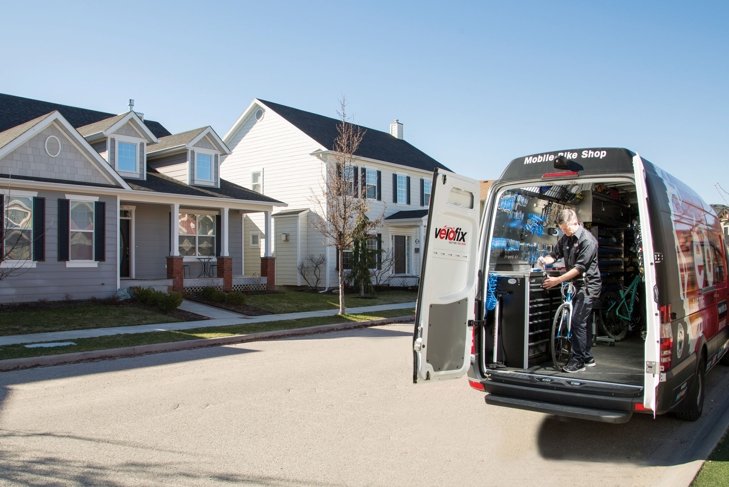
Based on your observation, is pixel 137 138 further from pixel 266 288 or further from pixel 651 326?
pixel 651 326

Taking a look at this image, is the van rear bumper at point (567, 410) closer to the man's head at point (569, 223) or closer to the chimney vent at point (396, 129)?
the man's head at point (569, 223)

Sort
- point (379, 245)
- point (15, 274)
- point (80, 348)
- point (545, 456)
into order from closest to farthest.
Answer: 1. point (545, 456)
2. point (80, 348)
3. point (15, 274)
4. point (379, 245)

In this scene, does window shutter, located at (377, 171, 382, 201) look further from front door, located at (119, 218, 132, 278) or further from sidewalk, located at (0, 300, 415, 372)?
front door, located at (119, 218, 132, 278)

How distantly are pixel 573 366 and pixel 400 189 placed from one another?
2227 centimetres

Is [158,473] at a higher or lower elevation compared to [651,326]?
lower

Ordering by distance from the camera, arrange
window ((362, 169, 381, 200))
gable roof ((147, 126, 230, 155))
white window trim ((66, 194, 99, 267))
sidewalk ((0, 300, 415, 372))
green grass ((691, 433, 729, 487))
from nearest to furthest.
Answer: green grass ((691, 433, 729, 487)) → sidewalk ((0, 300, 415, 372)) → white window trim ((66, 194, 99, 267)) → gable roof ((147, 126, 230, 155)) → window ((362, 169, 381, 200))

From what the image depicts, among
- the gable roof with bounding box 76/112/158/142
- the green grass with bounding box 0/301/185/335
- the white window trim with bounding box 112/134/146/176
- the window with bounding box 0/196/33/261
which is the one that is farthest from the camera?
the white window trim with bounding box 112/134/146/176

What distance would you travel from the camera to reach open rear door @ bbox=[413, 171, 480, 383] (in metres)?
5.39

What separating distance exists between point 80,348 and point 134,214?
987 cm

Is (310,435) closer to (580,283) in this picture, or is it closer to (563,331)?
(563,331)

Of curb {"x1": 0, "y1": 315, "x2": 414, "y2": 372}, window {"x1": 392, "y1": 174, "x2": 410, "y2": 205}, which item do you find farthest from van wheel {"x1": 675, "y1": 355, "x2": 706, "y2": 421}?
window {"x1": 392, "y1": 174, "x2": 410, "y2": 205}

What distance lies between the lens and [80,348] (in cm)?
1059

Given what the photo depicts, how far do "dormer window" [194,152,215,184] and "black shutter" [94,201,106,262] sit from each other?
4774mm

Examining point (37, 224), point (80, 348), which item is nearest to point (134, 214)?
point (37, 224)
